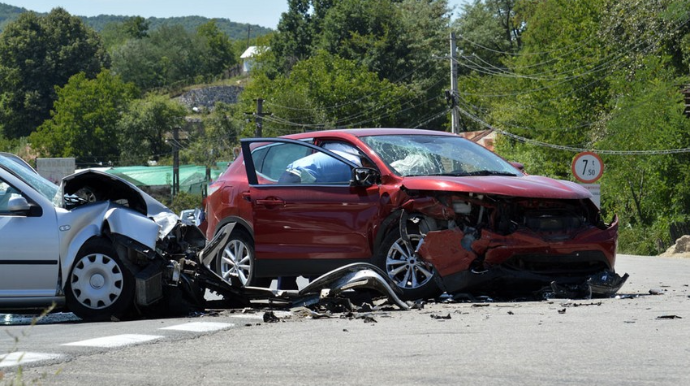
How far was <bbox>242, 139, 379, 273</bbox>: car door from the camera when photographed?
11656mm

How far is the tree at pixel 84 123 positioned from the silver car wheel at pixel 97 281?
11280 centimetres

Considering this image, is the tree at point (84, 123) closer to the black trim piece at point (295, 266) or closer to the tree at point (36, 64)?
the tree at point (36, 64)

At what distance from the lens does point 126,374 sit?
654 centimetres

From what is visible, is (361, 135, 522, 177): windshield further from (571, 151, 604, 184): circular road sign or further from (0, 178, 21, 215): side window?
(571, 151, 604, 184): circular road sign

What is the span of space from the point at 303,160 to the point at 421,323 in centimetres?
Result: 356

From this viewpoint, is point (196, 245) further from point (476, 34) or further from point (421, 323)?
point (476, 34)

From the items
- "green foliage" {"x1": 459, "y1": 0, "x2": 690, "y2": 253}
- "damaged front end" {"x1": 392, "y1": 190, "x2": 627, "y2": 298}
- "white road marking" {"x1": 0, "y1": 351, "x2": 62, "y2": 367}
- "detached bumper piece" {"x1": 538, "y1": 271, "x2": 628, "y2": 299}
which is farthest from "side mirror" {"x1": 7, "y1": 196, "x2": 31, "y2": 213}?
"green foliage" {"x1": 459, "y1": 0, "x2": 690, "y2": 253}

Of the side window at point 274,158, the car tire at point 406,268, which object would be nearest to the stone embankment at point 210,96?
the side window at point 274,158

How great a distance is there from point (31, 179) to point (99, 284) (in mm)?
1435

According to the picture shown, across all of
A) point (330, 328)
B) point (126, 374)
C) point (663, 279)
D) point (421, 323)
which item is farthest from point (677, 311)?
point (663, 279)

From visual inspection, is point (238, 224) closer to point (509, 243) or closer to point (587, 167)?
point (509, 243)

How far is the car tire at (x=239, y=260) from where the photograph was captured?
39.9ft

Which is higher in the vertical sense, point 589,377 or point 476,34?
point 476,34

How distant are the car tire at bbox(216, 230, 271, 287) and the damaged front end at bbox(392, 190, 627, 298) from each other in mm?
1727
